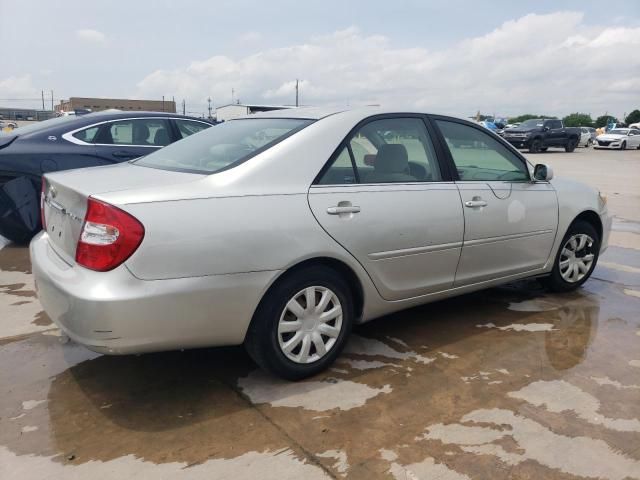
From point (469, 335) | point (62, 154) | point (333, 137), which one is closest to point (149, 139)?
point (62, 154)

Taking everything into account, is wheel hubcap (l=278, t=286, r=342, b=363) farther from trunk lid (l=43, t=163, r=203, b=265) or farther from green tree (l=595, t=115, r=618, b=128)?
green tree (l=595, t=115, r=618, b=128)

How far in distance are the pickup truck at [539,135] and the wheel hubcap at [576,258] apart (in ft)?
74.2

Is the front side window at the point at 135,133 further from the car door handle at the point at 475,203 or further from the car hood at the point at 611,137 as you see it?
the car hood at the point at 611,137

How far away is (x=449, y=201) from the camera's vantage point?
138 inches

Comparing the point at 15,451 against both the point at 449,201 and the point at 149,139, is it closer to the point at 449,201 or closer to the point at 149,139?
the point at 449,201

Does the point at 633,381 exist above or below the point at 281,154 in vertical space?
below

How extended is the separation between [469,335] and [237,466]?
6.67 feet

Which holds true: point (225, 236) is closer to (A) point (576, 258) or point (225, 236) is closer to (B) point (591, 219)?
(A) point (576, 258)

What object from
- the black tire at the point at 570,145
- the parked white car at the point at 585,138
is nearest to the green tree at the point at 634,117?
the parked white car at the point at 585,138

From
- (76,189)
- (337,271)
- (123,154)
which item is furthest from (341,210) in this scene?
(123,154)

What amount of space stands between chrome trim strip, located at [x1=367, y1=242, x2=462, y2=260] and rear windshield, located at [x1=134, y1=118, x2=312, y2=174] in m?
0.86

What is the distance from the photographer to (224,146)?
3.24m

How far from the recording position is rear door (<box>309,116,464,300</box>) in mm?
3014

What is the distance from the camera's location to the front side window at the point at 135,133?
616 centimetres
